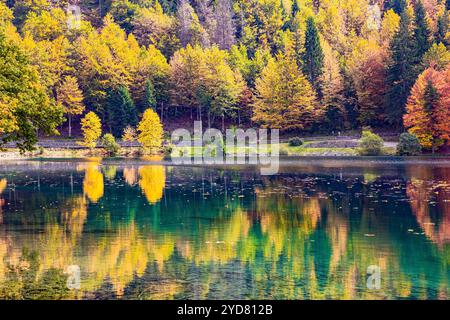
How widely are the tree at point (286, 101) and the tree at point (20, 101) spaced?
220 ft

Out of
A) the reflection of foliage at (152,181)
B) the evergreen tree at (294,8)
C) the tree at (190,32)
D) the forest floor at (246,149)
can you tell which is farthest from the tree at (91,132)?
the evergreen tree at (294,8)

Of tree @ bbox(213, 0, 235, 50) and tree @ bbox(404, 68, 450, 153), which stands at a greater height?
tree @ bbox(213, 0, 235, 50)

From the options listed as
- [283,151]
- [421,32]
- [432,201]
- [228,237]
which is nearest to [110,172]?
[283,151]

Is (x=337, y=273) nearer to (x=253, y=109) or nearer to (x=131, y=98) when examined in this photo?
(x=253, y=109)

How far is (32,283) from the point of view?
21.3 meters

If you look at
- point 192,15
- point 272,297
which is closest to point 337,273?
point 272,297

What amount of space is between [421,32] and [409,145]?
22851 millimetres

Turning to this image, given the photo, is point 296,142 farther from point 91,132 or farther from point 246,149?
point 91,132

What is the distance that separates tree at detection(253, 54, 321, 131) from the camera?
101m

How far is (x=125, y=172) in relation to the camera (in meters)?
64.8

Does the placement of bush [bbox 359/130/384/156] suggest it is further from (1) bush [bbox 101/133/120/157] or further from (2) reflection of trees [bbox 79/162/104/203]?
(1) bush [bbox 101/133/120/157]

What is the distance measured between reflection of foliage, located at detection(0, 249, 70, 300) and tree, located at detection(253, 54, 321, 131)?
78.8 meters

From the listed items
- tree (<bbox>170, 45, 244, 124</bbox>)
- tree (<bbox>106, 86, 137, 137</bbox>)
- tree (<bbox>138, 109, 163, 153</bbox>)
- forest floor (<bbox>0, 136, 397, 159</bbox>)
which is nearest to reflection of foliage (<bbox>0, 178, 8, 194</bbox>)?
forest floor (<bbox>0, 136, 397, 159</bbox>)

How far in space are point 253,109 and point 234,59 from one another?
20985mm
